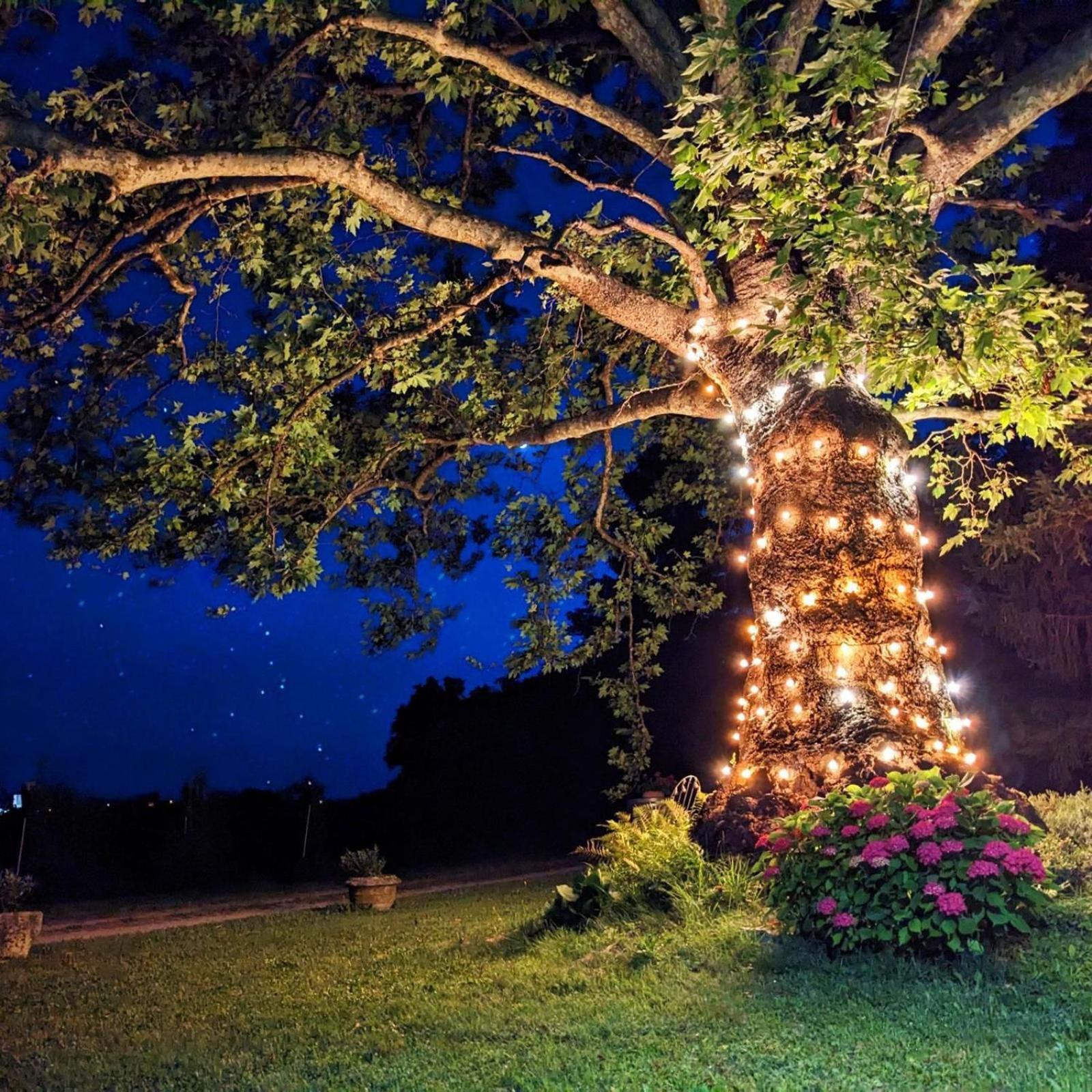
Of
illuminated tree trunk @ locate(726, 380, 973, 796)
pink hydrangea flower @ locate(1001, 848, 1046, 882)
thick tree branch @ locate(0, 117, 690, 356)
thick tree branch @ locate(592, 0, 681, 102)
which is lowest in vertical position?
pink hydrangea flower @ locate(1001, 848, 1046, 882)

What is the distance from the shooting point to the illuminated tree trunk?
7.84m

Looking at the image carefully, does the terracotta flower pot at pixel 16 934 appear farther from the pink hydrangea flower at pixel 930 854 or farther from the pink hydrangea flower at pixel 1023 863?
the pink hydrangea flower at pixel 1023 863

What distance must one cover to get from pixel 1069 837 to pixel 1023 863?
3015 mm

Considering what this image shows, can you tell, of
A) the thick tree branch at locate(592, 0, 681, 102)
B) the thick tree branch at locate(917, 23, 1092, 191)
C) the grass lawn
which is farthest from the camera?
the thick tree branch at locate(592, 0, 681, 102)

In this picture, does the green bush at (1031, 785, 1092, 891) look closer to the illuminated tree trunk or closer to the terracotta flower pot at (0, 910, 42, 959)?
the illuminated tree trunk

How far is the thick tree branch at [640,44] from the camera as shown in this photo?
9188mm

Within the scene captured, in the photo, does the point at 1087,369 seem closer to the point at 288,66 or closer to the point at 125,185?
the point at 125,185

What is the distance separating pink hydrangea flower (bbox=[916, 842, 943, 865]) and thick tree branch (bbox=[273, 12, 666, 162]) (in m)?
5.54

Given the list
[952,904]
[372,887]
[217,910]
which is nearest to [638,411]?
[952,904]

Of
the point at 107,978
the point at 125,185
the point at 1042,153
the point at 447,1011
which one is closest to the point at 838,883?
the point at 447,1011

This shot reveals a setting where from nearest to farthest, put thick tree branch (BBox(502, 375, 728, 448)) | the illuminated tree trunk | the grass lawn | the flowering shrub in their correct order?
1. the grass lawn
2. the flowering shrub
3. the illuminated tree trunk
4. thick tree branch (BBox(502, 375, 728, 448))

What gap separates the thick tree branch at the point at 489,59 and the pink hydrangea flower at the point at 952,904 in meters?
5.82

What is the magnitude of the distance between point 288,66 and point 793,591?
6.55m

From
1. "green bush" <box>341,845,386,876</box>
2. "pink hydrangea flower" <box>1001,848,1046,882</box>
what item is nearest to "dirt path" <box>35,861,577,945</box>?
"green bush" <box>341,845,386,876</box>
